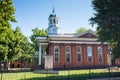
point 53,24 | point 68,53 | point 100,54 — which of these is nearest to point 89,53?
point 100,54

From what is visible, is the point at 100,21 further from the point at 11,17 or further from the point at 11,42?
the point at 11,42

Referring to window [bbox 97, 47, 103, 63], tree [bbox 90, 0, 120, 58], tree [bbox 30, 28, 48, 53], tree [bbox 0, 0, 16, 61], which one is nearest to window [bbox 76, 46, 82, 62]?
window [bbox 97, 47, 103, 63]

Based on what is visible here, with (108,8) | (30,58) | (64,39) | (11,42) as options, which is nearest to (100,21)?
(108,8)

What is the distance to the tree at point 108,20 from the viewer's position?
17.7 metres

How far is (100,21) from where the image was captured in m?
19.2

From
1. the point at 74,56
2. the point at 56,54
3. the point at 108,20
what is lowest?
the point at 74,56

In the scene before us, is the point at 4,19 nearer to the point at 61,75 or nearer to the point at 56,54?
the point at 56,54

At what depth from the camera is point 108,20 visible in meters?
18.2

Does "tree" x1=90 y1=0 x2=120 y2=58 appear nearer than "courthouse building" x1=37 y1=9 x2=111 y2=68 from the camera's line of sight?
Yes

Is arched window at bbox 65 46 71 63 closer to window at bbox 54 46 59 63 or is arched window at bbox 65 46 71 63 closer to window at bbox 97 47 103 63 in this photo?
window at bbox 54 46 59 63

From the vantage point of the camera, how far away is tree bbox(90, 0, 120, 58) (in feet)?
58.2

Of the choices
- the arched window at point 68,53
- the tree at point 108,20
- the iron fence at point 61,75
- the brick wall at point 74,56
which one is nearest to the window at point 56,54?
the brick wall at point 74,56

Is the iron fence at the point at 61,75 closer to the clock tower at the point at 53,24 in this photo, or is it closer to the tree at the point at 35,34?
the clock tower at the point at 53,24

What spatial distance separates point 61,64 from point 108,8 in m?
17.3
